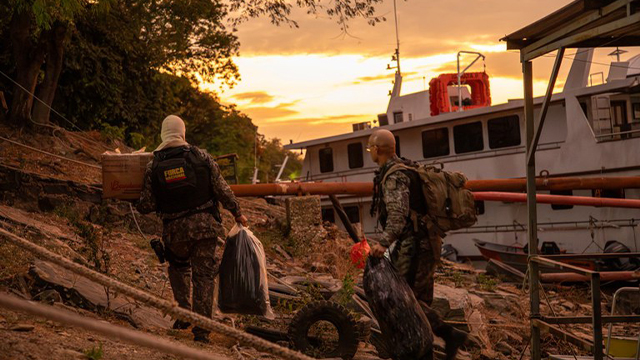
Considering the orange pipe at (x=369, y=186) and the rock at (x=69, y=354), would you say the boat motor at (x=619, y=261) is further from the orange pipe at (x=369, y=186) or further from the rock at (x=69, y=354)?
the rock at (x=69, y=354)

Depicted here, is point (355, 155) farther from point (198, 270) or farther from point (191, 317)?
point (191, 317)

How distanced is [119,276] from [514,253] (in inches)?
503

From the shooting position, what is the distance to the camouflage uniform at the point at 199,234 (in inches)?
262

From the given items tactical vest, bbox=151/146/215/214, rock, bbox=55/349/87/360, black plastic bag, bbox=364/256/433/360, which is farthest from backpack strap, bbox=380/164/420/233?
rock, bbox=55/349/87/360

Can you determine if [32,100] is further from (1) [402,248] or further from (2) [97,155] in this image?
(1) [402,248]

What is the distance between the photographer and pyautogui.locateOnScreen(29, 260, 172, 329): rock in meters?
6.85

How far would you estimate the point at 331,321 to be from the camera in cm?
705

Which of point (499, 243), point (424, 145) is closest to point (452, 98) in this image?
point (424, 145)

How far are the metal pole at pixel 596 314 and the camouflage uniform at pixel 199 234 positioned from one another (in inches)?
120

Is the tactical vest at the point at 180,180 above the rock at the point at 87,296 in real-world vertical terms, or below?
above

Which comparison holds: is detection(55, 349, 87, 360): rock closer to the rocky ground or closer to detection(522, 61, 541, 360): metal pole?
the rocky ground

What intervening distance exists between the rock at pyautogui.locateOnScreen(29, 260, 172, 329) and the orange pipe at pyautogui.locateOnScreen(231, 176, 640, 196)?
16.8 ft

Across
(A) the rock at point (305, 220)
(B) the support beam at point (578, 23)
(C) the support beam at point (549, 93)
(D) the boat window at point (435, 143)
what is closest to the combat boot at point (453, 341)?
(C) the support beam at point (549, 93)

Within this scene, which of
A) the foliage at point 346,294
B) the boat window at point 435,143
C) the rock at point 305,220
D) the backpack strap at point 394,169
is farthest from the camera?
the boat window at point 435,143
